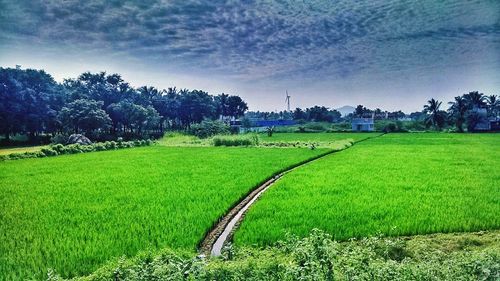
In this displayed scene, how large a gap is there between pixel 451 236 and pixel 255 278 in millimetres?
3028

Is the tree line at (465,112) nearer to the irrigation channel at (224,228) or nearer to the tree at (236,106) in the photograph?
the tree at (236,106)

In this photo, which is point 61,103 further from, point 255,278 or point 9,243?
point 255,278

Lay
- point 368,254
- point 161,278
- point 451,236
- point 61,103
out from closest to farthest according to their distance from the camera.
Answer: point 161,278
point 368,254
point 451,236
point 61,103

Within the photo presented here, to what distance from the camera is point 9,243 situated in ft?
13.4

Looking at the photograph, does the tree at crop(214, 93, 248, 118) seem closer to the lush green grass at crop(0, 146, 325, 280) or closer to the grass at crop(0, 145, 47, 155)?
the grass at crop(0, 145, 47, 155)

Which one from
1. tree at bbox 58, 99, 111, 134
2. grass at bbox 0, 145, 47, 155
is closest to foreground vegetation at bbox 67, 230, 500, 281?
grass at bbox 0, 145, 47, 155

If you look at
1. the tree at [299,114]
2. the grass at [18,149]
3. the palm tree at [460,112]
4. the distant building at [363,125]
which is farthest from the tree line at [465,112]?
the grass at [18,149]

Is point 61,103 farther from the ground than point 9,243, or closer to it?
farther from the ground

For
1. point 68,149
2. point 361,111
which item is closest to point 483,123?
point 361,111

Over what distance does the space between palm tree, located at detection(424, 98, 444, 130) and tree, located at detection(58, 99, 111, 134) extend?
36490mm

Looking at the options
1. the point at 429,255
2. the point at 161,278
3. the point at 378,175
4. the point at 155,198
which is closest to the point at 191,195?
the point at 155,198

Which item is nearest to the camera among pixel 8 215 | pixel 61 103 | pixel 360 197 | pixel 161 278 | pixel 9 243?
pixel 161 278

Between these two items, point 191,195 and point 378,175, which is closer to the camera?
point 191,195

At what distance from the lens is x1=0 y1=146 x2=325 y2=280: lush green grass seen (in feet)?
12.3
